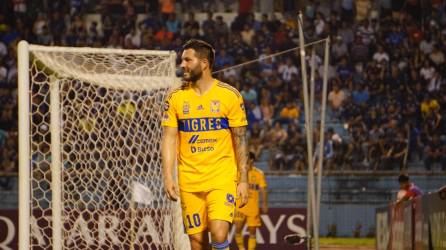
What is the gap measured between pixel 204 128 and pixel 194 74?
0.39 metres

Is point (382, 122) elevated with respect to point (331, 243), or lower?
elevated

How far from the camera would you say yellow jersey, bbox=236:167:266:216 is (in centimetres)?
1692

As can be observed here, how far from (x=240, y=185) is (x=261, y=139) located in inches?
539

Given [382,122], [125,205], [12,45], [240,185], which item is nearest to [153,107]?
[125,205]

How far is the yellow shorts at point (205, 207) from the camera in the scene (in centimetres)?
726

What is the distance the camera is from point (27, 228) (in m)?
9.13

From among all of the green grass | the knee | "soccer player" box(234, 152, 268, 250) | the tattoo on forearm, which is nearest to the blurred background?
the green grass

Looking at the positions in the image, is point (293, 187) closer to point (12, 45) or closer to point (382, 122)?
point (382, 122)

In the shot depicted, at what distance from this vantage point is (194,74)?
7312 millimetres

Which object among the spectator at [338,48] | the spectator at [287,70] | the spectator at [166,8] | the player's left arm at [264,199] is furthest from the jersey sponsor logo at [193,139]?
the spectator at [166,8]

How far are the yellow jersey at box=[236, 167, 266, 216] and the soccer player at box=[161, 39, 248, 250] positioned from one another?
9.43m

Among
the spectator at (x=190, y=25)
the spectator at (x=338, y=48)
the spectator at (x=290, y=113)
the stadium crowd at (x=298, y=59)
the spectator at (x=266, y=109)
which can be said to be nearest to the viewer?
the stadium crowd at (x=298, y=59)

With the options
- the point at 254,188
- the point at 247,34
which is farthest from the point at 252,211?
the point at 247,34

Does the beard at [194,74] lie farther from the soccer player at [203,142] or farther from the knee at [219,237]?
the knee at [219,237]
